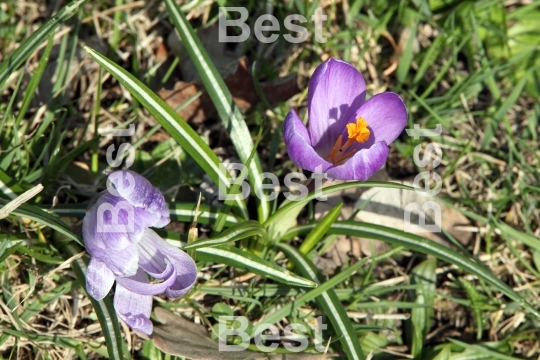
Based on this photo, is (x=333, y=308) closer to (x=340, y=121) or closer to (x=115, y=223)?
(x=340, y=121)

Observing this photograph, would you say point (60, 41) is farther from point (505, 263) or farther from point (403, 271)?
point (505, 263)

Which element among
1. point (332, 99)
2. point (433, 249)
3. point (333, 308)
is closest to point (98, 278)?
point (333, 308)

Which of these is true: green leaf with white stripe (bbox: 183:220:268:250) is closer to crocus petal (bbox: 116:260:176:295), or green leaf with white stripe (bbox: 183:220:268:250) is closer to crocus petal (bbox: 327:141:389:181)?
crocus petal (bbox: 116:260:176:295)

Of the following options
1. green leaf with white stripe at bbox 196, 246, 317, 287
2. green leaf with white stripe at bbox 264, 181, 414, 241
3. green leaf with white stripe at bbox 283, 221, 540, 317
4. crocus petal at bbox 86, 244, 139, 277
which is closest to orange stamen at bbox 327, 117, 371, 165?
green leaf with white stripe at bbox 264, 181, 414, 241

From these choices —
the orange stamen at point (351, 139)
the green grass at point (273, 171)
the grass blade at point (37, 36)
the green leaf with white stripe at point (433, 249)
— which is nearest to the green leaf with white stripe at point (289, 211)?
the green grass at point (273, 171)

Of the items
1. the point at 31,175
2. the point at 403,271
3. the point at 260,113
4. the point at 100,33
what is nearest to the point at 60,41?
the point at 100,33

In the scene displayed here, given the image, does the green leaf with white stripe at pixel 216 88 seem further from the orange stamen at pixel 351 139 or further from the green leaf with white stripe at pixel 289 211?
the orange stamen at pixel 351 139
